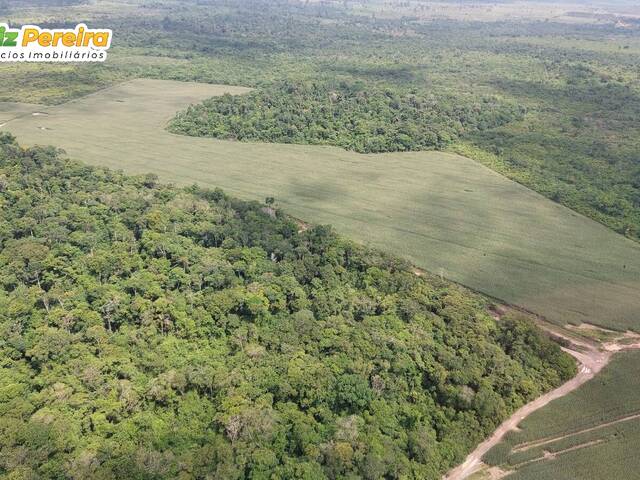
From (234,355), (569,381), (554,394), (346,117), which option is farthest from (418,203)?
(234,355)

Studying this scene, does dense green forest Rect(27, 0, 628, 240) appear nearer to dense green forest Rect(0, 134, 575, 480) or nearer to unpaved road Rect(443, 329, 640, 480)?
unpaved road Rect(443, 329, 640, 480)

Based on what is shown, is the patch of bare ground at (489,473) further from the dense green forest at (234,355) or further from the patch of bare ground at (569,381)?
the dense green forest at (234,355)

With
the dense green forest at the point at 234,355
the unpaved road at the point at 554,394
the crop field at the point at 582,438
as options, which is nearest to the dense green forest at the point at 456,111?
the unpaved road at the point at 554,394

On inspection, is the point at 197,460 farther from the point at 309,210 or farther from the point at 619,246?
the point at 619,246

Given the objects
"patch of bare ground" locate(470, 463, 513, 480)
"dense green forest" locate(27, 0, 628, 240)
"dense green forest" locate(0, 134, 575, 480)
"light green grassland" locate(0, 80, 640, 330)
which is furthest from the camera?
"dense green forest" locate(27, 0, 628, 240)

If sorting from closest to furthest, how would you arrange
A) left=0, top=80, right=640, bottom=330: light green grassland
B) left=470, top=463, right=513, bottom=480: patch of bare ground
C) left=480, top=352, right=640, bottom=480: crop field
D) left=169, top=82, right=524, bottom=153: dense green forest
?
left=470, top=463, right=513, bottom=480: patch of bare ground, left=480, top=352, right=640, bottom=480: crop field, left=0, top=80, right=640, bottom=330: light green grassland, left=169, top=82, right=524, bottom=153: dense green forest

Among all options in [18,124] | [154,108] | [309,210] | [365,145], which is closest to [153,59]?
[154,108]

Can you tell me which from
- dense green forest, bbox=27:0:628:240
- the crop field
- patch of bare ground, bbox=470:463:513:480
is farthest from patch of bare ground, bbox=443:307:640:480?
dense green forest, bbox=27:0:628:240
